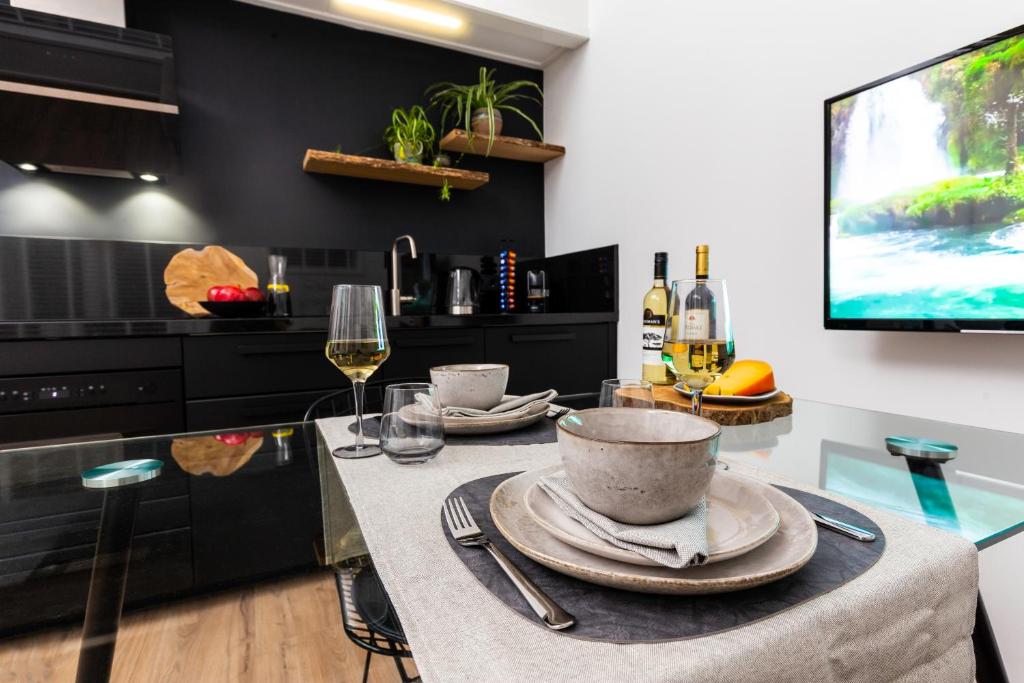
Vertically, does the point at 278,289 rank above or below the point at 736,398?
above

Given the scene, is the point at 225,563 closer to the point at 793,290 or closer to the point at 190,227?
the point at 793,290

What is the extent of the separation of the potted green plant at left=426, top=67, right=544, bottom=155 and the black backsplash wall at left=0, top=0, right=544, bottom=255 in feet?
0.46

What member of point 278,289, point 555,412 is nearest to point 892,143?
point 555,412

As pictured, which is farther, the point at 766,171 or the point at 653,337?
the point at 766,171

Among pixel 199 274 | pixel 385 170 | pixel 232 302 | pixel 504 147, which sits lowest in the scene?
pixel 232 302

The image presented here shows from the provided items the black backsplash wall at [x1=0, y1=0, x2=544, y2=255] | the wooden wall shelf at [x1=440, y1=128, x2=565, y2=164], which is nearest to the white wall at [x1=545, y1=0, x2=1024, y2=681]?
the wooden wall shelf at [x1=440, y1=128, x2=565, y2=164]

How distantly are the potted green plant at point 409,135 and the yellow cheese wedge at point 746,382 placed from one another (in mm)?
2096

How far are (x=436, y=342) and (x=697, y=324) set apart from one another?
1.55m

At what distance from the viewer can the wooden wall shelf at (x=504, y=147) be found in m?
2.75

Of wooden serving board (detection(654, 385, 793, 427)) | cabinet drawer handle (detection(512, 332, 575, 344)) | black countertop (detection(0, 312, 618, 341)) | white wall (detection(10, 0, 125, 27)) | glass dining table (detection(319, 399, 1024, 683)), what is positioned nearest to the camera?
glass dining table (detection(319, 399, 1024, 683))

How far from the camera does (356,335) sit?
0.80m

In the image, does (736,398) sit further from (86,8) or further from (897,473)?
(86,8)

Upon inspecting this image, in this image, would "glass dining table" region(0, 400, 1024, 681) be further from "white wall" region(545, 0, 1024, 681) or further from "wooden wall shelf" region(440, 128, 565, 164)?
"wooden wall shelf" region(440, 128, 565, 164)

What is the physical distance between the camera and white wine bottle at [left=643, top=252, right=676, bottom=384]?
1.24 meters
